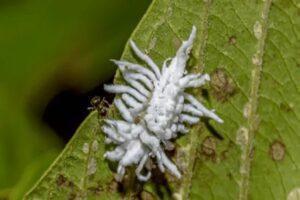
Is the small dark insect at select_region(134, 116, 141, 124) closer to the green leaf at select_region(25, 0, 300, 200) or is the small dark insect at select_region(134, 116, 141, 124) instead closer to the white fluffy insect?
the white fluffy insect

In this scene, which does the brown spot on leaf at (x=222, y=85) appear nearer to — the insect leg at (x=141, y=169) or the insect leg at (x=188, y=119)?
the insect leg at (x=188, y=119)

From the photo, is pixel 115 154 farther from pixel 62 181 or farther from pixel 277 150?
pixel 277 150

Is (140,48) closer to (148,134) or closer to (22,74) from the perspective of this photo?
(148,134)

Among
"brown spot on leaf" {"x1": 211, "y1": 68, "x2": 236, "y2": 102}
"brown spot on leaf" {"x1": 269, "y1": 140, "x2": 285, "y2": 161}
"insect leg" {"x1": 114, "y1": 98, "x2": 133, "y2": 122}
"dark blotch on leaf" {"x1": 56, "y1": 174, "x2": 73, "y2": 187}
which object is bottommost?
"brown spot on leaf" {"x1": 269, "y1": 140, "x2": 285, "y2": 161}

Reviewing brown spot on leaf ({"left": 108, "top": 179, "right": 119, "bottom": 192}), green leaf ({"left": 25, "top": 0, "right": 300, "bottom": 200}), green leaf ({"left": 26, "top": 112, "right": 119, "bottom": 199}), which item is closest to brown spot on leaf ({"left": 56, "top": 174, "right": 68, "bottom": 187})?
green leaf ({"left": 26, "top": 112, "right": 119, "bottom": 199})

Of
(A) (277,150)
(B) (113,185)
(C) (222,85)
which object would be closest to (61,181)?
(B) (113,185)

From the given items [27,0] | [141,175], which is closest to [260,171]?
[141,175]
